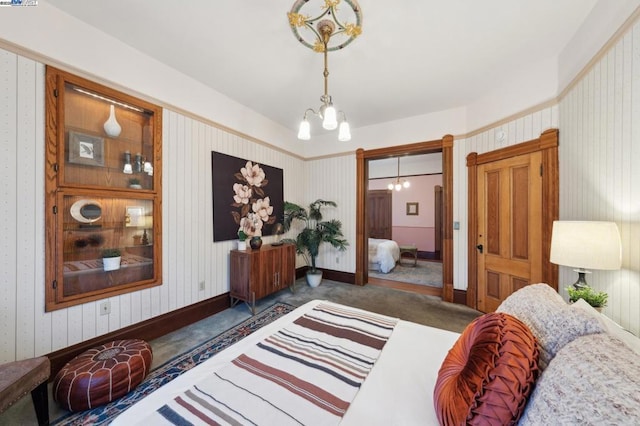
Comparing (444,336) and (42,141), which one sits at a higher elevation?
(42,141)

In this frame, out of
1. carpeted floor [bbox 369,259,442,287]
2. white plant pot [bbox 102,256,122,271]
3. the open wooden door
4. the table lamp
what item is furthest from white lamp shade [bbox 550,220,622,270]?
the open wooden door

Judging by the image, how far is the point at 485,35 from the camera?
206cm

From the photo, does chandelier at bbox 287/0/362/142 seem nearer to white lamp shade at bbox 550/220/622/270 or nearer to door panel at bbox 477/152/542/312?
white lamp shade at bbox 550/220/622/270

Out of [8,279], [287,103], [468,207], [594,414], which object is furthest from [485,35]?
[8,279]

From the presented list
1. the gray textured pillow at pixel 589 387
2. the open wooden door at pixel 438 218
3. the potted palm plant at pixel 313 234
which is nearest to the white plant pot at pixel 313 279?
the potted palm plant at pixel 313 234

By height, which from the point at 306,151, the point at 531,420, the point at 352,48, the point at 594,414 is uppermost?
the point at 352,48

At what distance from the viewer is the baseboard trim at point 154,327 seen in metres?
1.84

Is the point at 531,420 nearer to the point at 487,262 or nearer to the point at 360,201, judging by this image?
the point at 487,262

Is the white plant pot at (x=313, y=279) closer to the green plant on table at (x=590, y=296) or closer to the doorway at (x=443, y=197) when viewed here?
the doorway at (x=443, y=197)

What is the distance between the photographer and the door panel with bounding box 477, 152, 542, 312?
251 cm

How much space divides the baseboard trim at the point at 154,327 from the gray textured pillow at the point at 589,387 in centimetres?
289

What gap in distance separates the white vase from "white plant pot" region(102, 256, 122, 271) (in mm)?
1153

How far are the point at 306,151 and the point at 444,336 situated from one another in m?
3.93

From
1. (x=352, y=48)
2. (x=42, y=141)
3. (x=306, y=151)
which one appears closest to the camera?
(x=42, y=141)
